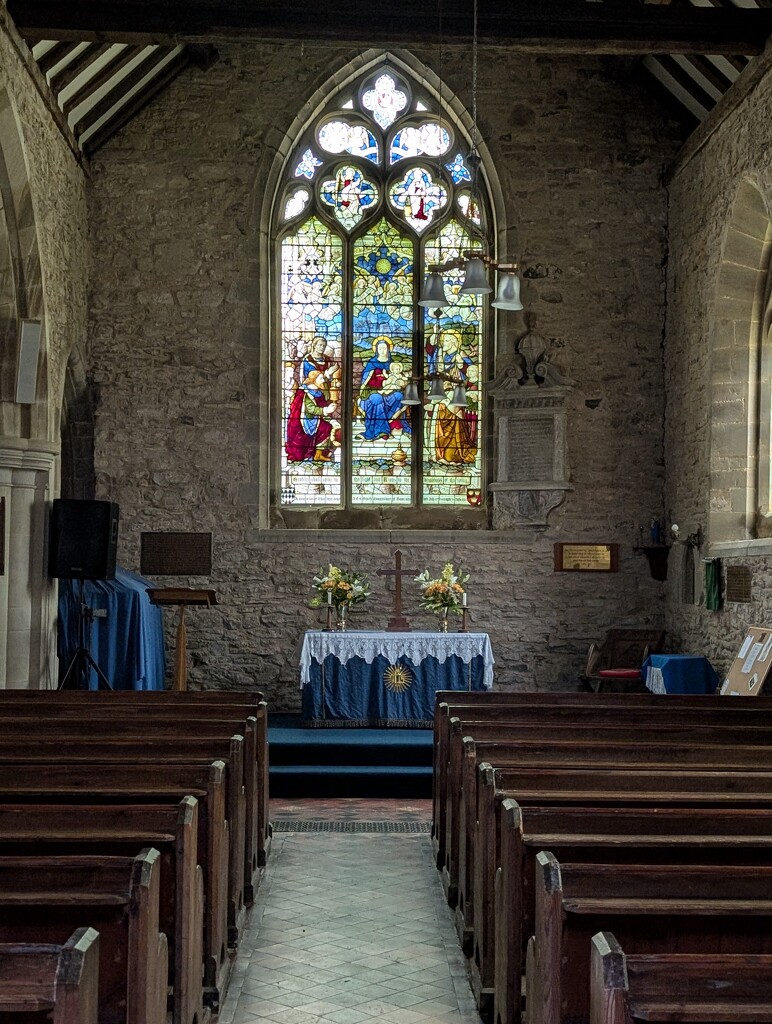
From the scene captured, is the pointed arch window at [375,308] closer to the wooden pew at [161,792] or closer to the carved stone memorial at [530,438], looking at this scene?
the carved stone memorial at [530,438]

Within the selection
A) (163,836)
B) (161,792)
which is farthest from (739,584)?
(163,836)

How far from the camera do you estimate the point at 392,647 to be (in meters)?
9.38

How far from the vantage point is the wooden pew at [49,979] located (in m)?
1.81

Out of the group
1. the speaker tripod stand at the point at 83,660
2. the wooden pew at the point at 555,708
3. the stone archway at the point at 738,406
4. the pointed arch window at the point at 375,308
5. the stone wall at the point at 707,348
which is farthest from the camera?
the pointed arch window at the point at 375,308

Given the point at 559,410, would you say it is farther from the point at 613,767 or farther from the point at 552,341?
the point at 613,767

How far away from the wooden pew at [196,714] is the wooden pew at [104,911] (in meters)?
2.59

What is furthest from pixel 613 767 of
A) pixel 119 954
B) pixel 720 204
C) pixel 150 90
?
pixel 150 90

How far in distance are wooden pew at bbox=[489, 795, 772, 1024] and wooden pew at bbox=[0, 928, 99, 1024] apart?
59.4 inches

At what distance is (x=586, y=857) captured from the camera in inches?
120

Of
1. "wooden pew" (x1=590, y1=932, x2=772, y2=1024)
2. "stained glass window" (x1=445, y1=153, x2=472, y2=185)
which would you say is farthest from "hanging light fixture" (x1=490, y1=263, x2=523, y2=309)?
"wooden pew" (x1=590, y1=932, x2=772, y2=1024)

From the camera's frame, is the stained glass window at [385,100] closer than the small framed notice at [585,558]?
No

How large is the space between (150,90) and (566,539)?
5.65 metres

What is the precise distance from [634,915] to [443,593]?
7.55m

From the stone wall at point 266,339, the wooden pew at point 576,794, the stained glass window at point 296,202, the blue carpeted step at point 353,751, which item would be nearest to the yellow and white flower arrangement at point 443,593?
the stone wall at point 266,339
